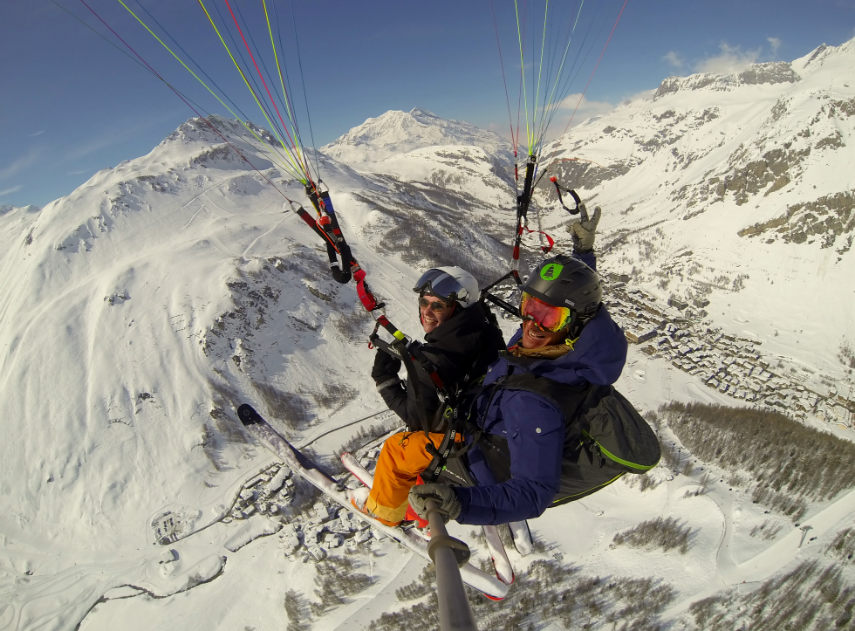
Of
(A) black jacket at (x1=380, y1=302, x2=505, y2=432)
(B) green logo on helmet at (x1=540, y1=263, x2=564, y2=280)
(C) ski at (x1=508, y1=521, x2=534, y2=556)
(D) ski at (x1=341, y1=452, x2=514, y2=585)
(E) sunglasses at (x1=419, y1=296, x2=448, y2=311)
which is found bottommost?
(C) ski at (x1=508, y1=521, x2=534, y2=556)

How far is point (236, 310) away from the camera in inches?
1667

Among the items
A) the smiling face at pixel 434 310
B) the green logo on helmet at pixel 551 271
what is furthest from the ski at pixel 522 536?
the green logo on helmet at pixel 551 271

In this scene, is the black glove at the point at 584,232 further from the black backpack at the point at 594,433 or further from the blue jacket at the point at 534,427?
the black backpack at the point at 594,433

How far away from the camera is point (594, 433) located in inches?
148

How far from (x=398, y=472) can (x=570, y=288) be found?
317 centimetres

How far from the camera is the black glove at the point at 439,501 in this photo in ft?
9.92

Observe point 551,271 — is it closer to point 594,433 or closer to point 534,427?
point 594,433

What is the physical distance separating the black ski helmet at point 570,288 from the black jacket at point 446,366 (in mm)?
1041

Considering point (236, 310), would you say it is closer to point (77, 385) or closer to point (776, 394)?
point (77, 385)

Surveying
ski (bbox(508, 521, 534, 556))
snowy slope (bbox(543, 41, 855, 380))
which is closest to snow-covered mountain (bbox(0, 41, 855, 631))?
snowy slope (bbox(543, 41, 855, 380))

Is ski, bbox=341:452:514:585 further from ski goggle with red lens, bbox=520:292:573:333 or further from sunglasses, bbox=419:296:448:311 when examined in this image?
ski goggle with red lens, bbox=520:292:573:333

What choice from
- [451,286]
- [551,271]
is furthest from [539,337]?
[451,286]

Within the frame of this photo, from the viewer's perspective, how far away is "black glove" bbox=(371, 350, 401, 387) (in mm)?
5621

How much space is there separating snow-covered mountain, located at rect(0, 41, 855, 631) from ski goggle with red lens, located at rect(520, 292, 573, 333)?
16718mm
